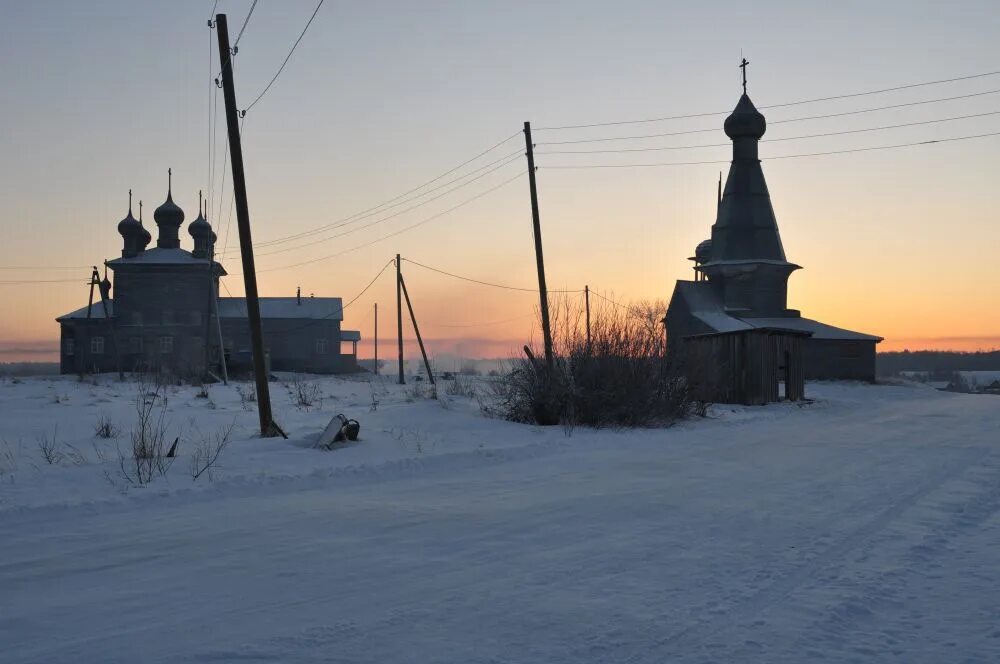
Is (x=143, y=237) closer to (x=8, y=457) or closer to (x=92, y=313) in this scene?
(x=92, y=313)

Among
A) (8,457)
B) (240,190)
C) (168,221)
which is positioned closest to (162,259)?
(168,221)

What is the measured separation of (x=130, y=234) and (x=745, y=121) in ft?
144

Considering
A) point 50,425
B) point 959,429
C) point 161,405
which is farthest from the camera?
point 161,405

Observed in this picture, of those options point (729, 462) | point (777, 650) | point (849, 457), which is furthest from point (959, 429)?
point (777, 650)

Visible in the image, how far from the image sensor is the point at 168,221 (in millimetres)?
59719

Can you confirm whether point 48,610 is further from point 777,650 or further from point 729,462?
point 729,462

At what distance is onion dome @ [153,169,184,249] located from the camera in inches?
2346

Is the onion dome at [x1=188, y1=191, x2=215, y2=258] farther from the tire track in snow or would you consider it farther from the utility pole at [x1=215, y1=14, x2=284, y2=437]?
the tire track in snow

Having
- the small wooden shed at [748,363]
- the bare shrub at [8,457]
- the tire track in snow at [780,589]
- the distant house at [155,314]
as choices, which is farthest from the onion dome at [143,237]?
the tire track in snow at [780,589]

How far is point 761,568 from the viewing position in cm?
574

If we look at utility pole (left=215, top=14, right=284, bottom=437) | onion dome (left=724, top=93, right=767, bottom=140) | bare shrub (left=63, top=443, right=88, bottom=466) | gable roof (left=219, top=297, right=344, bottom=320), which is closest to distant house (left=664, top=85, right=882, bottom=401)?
onion dome (left=724, top=93, right=767, bottom=140)

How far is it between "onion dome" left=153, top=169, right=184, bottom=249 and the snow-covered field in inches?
2015

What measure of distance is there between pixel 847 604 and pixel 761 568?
0.87 metres

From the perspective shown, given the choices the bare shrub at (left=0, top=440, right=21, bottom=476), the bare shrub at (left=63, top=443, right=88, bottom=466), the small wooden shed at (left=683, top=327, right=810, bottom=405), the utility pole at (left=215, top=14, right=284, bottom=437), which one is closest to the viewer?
the bare shrub at (left=0, top=440, right=21, bottom=476)
